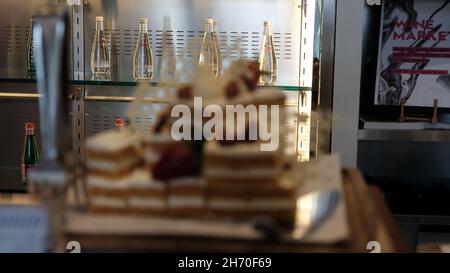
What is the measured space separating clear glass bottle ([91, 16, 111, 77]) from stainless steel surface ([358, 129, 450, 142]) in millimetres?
881

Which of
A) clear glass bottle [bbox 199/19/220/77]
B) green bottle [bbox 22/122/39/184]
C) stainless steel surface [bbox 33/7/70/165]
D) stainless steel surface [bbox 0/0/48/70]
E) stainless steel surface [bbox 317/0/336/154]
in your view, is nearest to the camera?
stainless steel surface [bbox 33/7/70/165]

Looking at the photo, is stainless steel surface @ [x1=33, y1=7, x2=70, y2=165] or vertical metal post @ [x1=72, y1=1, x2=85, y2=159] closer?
stainless steel surface @ [x1=33, y1=7, x2=70, y2=165]

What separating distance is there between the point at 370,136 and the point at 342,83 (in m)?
0.19

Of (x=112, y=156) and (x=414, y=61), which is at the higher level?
(x=414, y=61)

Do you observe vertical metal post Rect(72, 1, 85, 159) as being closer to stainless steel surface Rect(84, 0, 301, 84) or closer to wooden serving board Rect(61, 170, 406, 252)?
stainless steel surface Rect(84, 0, 301, 84)

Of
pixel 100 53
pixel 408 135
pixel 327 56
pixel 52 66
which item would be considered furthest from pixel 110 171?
pixel 100 53

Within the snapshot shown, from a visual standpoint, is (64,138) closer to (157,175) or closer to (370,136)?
(157,175)

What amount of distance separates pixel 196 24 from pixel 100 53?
0.35m

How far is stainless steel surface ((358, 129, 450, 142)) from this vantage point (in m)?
1.83

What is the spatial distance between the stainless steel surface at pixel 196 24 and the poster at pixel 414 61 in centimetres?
31

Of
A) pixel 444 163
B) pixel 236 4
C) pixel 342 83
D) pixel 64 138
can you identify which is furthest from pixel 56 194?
pixel 444 163

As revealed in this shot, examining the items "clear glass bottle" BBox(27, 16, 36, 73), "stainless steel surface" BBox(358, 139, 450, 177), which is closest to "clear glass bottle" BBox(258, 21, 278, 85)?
"stainless steel surface" BBox(358, 139, 450, 177)

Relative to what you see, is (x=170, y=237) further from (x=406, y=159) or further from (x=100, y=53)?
(x=406, y=159)

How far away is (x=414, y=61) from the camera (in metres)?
1.98
